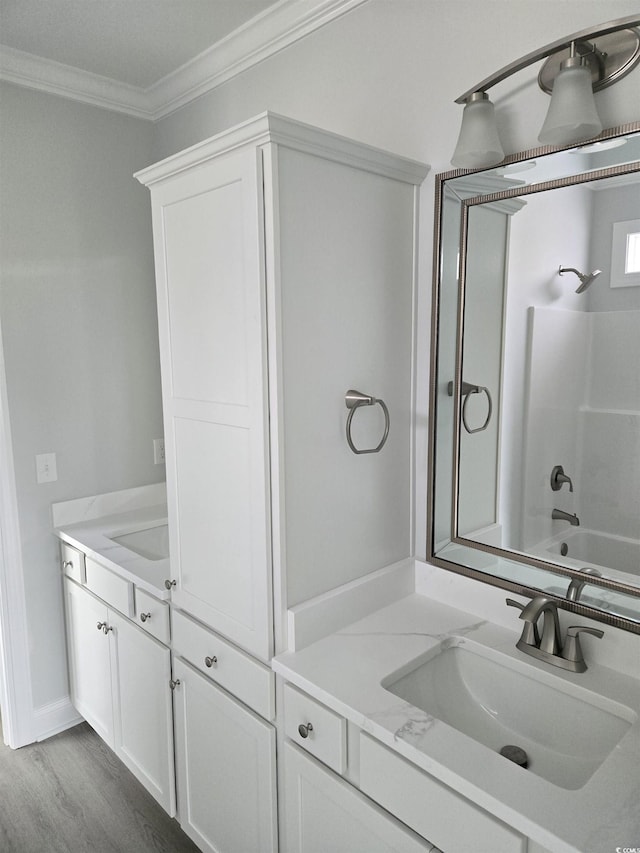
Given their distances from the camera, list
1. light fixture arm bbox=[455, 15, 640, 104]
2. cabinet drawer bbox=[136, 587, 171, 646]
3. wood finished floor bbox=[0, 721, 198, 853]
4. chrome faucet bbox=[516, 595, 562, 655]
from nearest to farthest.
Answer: light fixture arm bbox=[455, 15, 640, 104], chrome faucet bbox=[516, 595, 562, 655], cabinet drawer bbox=[136, 587, 171, 646], wood finished floor bbox=[0, 721, 198, 853]

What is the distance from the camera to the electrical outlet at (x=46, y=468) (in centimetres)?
238

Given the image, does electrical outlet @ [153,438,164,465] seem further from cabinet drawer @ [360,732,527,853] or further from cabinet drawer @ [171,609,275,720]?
cabinet drawer @ [360,732,527,853]

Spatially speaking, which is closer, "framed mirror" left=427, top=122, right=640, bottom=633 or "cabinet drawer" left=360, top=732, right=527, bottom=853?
"cabinet drawer" left=360, top=732, right=527, bottom=853

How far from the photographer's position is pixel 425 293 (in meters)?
1.69

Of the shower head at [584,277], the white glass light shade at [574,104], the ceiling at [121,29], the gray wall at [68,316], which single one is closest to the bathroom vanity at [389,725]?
the gray wall at [68,316]

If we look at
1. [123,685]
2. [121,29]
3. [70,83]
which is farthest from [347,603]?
[70,83]

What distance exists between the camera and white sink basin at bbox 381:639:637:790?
122 cm

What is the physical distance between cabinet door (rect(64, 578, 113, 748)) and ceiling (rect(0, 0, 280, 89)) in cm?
198

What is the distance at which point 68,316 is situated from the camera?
7.97 ft

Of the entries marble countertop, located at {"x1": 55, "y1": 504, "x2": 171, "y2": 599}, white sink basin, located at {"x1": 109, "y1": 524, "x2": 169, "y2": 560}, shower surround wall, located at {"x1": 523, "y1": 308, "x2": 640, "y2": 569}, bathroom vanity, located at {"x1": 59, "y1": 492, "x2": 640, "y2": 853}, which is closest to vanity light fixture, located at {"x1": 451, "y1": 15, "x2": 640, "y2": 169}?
shower surround wall, located at {"x1": 523, "y1": 308, "x2": 640, "y2": 569}

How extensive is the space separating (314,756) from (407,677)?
0.27m

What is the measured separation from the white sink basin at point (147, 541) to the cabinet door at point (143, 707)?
296 millimetres

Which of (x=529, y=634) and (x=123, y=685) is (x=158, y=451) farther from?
(x=529, y=634)

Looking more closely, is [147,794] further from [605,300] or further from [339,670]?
[605,300]
